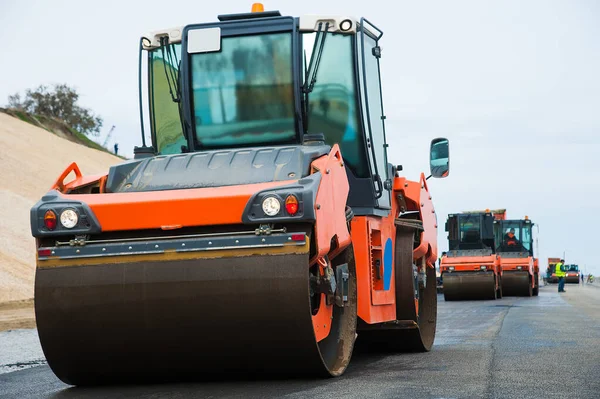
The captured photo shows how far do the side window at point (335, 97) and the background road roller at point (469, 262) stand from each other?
2289 cm

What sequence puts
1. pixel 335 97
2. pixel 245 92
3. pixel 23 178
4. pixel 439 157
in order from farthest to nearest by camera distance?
1. pixel 23 178
2. pixel 439 157
3. pixel 335 97
4. pixel 245 92

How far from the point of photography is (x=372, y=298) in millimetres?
8508

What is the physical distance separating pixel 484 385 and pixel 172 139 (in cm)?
367

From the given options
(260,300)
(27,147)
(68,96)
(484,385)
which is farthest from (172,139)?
(68,96)

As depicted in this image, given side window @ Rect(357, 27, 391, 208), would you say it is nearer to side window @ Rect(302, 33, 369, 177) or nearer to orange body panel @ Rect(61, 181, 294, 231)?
side window @ Rect(302, 33, 369, 177)

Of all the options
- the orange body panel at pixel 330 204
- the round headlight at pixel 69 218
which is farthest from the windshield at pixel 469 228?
the round headlight at pixel 69 218

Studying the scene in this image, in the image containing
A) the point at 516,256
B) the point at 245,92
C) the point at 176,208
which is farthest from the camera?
→ the point at 516,256

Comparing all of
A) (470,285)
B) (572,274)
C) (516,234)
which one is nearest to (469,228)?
(470,285)

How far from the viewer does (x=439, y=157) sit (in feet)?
32.9

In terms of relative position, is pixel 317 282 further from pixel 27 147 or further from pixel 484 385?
pixel 27 147

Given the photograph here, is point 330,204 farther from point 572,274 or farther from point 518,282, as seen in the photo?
point 572,274

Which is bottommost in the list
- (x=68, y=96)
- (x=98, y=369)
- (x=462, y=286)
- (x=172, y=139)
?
(x=462, y=286)

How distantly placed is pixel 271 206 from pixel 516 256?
30.0 meters

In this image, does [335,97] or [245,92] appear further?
[335,97]
